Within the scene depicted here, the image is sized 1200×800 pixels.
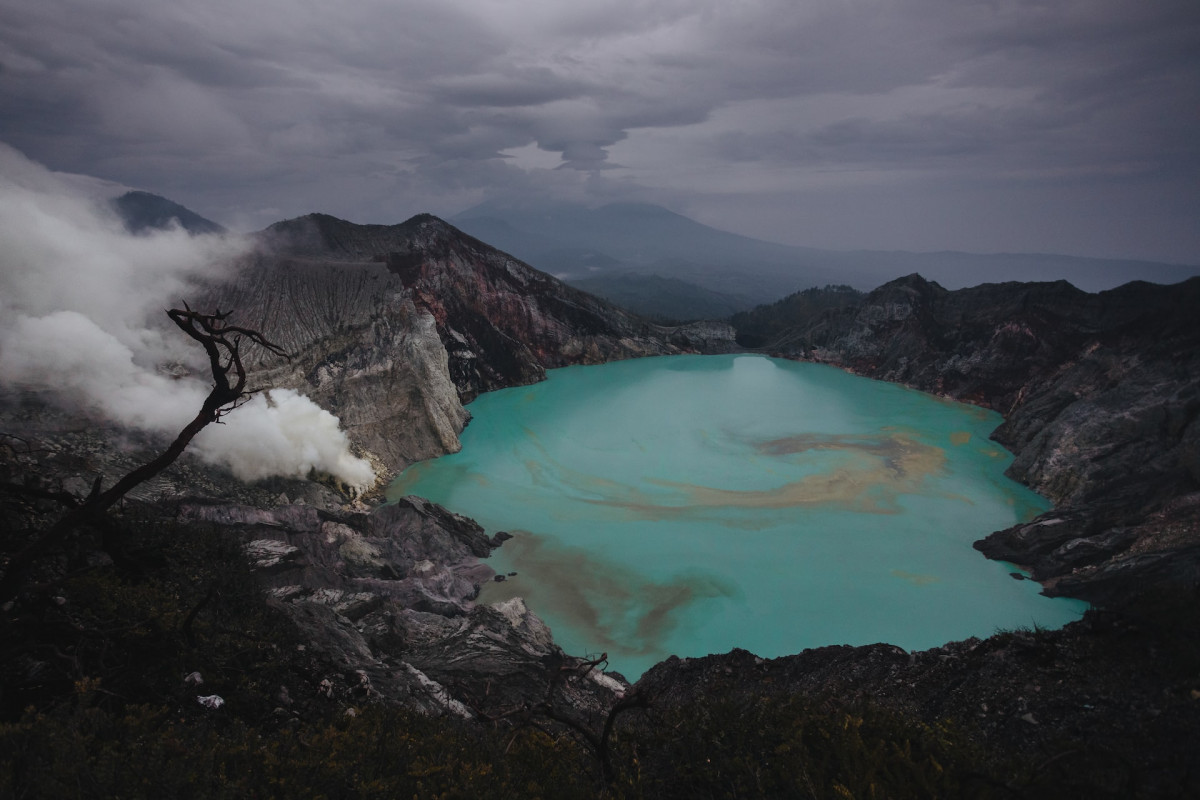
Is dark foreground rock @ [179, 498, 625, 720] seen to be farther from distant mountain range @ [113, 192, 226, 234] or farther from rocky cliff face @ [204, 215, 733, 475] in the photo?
distant mountain range @ [113, 192, 226, 234]

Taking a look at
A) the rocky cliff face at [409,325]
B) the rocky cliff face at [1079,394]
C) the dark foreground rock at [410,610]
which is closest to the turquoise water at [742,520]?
the rocky cliff face at [1079,394]

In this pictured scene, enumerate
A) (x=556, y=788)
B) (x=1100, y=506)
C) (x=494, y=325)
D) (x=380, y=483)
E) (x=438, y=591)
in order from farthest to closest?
(x=494, y=325)
(x=380, y=483)
(x=1100, y=506)
(x=438, y=591)
(x=556, y=788)

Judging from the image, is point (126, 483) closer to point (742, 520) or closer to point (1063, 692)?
point (1063, 692)

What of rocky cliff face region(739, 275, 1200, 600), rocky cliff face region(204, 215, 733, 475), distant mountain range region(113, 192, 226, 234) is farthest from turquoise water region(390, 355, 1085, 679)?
distant mountain range region(113, 192, 226, 234)

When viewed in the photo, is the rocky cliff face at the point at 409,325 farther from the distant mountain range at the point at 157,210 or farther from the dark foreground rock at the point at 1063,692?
the distant mountain range at the point at 157,210

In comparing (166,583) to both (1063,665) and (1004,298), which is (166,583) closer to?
(1063,665)

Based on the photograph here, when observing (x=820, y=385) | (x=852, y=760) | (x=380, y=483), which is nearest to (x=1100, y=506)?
(x=852, y=760)
